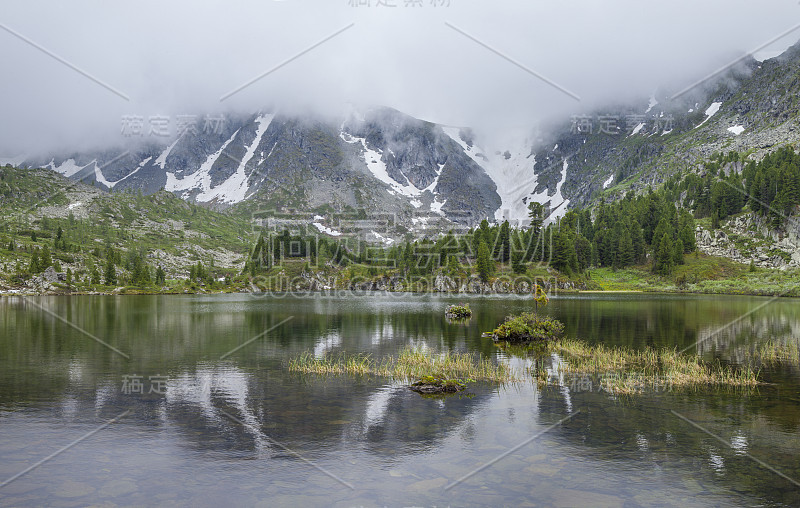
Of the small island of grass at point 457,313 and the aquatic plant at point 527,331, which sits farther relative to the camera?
the small island of grass at point 457,313

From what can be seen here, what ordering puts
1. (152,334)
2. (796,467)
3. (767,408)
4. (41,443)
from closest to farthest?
(796,467), (41,443), (767,408), (152,334)

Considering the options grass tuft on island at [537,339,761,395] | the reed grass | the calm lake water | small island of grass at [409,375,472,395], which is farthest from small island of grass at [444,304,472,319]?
small island of grass at [409,375,472,395]

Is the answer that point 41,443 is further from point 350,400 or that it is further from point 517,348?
point 517,348

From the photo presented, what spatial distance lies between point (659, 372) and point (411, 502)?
3247 centimetres

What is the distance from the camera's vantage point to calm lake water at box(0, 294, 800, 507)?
770 inches

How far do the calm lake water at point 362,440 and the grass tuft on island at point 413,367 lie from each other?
7.81 ft

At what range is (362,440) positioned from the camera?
25.6m

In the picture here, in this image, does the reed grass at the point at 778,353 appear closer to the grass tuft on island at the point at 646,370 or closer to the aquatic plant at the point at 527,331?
the grass tuft on island at the point at 646,370

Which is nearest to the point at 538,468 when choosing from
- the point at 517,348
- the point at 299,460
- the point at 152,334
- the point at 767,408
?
the point at 299,460

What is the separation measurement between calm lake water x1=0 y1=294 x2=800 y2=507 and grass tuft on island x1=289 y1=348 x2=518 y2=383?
7.81ft

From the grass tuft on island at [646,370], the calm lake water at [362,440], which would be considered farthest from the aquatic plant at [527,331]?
the calm lake water at [362,440]

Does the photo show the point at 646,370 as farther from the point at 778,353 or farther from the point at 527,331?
the point at 527,331

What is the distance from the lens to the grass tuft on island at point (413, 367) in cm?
4150

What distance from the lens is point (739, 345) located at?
56.4m
